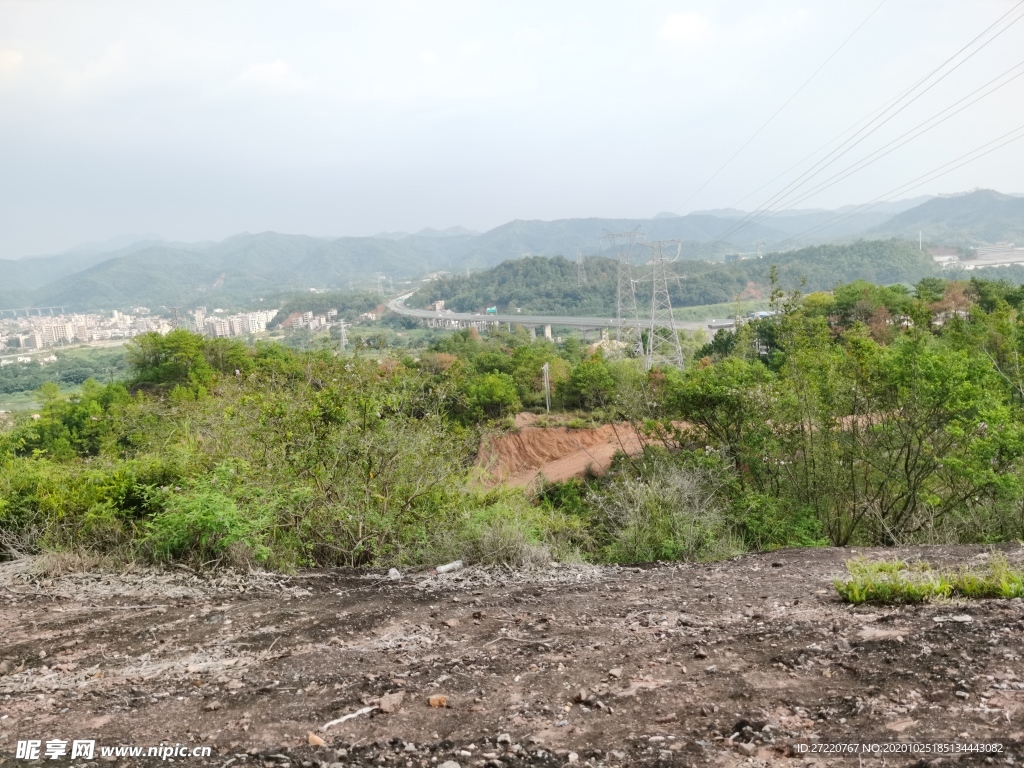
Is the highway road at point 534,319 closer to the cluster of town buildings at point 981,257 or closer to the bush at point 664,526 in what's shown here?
the cluster of town buildings at point 981,257

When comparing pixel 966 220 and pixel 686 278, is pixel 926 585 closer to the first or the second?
pixel 686 278

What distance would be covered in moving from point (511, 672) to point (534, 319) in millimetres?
70372

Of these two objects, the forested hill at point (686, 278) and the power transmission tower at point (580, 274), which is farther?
the power transmission tower at point (580, 274)

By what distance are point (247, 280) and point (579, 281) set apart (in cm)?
10722

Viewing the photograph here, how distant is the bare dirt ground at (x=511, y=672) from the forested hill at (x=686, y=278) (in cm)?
5165

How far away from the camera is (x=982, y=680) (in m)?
2.73

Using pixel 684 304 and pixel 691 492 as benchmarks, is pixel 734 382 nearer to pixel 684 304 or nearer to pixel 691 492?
pixel 691 492

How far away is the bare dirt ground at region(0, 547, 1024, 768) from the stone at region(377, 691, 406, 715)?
0.02 meters

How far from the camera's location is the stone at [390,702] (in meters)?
2.82

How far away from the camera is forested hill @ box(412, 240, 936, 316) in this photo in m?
66.4

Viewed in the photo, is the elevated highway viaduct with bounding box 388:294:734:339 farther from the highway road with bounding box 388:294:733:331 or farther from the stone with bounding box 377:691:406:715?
the stone with bounding box 377:691:406:715

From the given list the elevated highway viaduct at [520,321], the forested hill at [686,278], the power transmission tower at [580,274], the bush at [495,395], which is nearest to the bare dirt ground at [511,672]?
the bush at [495,395]

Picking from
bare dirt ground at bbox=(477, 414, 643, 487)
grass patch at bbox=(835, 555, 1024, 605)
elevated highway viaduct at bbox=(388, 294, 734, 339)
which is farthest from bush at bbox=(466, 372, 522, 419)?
elevated highway viaduct at bbox=(388, 294, 734, 339)

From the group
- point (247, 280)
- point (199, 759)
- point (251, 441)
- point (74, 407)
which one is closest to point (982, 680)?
point (199, 759)
